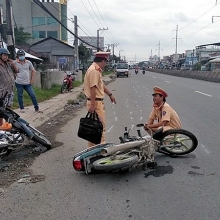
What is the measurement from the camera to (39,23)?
75.4 m

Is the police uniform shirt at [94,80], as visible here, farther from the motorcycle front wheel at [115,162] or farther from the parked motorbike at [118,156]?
the motorcycle front wheel at [115,162]

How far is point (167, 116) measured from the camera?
5348 mm

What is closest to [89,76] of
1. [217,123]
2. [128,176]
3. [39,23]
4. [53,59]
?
[128,176]

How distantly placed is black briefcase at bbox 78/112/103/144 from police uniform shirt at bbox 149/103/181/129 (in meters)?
1.13

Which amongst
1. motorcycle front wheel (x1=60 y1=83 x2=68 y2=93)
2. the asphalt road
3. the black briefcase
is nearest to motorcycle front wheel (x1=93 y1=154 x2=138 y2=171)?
the asphalt road

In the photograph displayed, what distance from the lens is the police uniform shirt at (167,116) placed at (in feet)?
17.6

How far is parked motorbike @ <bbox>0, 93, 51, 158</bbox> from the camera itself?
16.5 ft

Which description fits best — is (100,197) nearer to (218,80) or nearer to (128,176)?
(128,176)

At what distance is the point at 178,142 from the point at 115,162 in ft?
5.03

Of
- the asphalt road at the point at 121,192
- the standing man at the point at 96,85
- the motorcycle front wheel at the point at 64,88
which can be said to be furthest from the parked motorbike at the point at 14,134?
the motorcycle front wheel at the point at 64,88

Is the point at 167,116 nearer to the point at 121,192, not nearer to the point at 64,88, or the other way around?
the point at 121,192

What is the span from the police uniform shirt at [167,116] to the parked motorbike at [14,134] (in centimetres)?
200

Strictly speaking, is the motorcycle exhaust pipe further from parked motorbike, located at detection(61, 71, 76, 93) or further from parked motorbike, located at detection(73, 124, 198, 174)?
parked motorbike, located at detection(61, 71, 76, 93)


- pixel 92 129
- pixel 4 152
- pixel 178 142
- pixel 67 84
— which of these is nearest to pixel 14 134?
pixel 4 152
